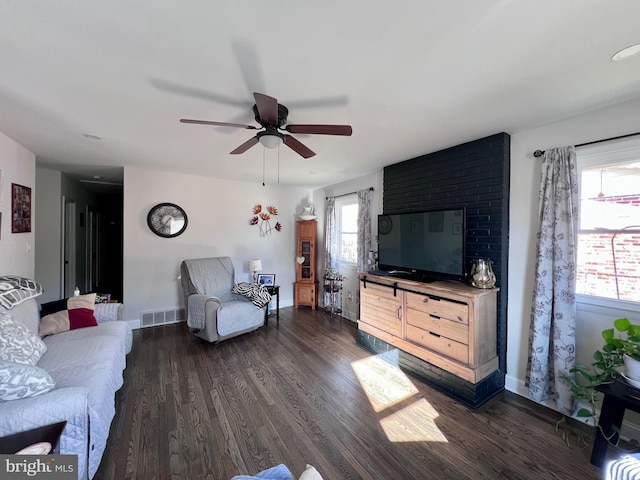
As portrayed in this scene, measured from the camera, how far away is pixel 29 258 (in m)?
2.95

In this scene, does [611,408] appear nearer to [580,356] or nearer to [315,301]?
[580,356]

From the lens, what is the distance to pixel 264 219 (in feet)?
15.4

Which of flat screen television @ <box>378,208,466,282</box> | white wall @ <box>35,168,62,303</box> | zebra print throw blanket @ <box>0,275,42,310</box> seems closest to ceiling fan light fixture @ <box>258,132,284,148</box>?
flat screen television @ <box>378,208,466,282</box>

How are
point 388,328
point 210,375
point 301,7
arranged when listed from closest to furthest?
1. point 301,7
2. point 210,375
3. point 388,328

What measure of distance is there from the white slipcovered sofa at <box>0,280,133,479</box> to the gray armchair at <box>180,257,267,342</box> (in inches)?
35.0

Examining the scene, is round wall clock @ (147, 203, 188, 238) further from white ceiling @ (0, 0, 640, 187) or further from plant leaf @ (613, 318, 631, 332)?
plant leaf @ (613, 318, 631, 332)

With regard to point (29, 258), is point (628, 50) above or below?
above

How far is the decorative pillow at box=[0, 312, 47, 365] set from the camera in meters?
1.48

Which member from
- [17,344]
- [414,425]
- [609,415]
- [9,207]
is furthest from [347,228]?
[9,207]

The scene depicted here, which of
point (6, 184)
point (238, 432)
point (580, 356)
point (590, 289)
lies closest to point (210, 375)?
point (238, 432)

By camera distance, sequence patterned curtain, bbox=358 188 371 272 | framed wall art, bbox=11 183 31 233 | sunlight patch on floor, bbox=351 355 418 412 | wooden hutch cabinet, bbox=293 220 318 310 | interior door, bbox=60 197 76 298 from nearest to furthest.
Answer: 1. sunlight patch on floor, bbox=351 355 418 412
2. framed wall art, bbox=11 183 31 233
3. patterned curtain, bbox=358 188 371 272
4. interior door, bbox=60 197 76 298
5. wooden hutch cabinet, bbox=293 220 318 310

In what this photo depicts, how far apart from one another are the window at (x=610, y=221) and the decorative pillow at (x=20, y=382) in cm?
367

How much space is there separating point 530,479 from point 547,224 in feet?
5.86

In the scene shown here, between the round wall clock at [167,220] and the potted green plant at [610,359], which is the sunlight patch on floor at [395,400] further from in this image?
the round wall clock at [167,220]
